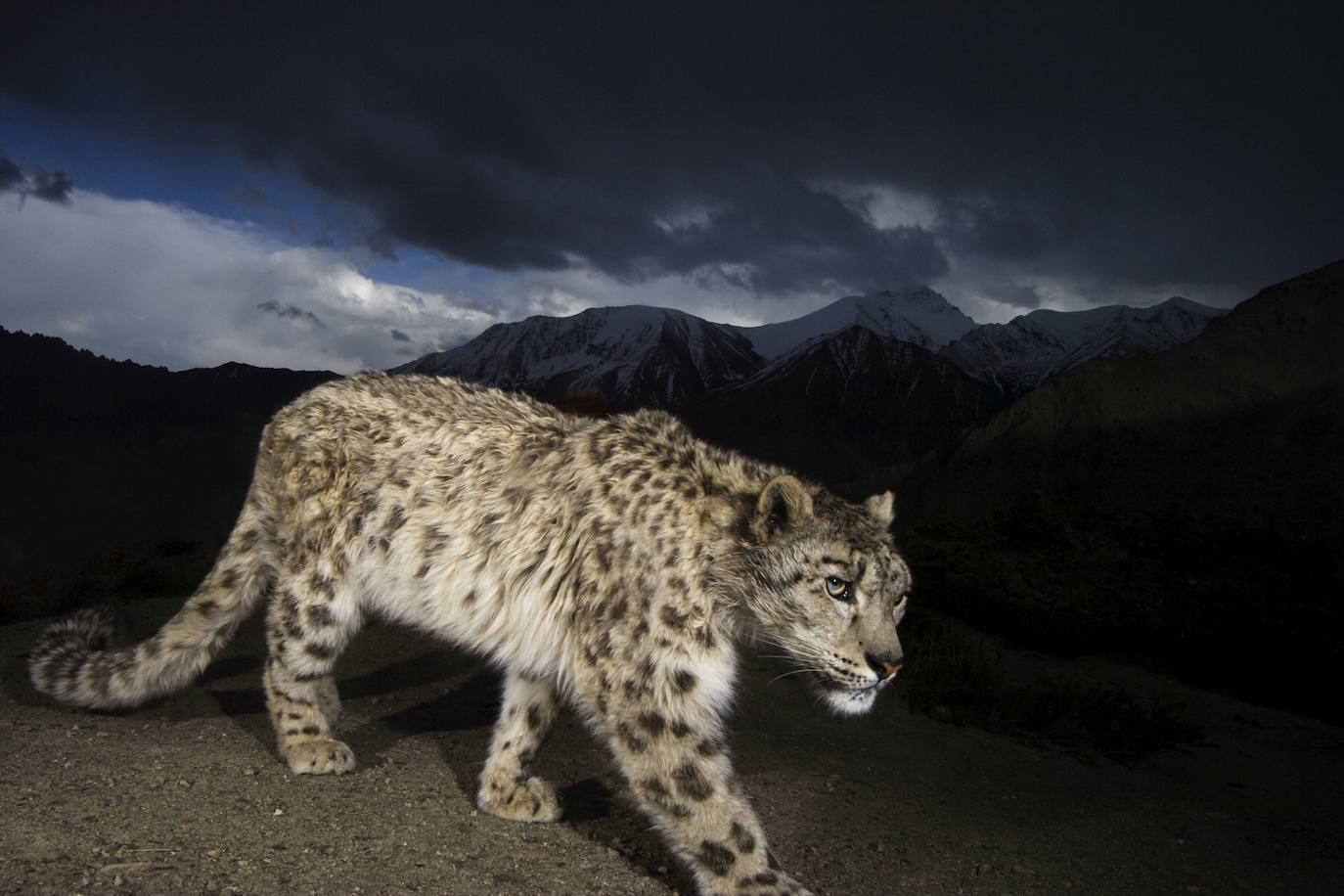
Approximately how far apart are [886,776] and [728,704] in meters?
2.33

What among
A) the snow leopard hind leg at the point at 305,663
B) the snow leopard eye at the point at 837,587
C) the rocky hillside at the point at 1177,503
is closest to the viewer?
the snow leopard eye at the point at 837,587

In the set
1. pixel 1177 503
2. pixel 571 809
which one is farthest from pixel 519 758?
pixel 1177 503

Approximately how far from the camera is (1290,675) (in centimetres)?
893

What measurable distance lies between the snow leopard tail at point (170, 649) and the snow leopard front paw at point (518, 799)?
193 cm

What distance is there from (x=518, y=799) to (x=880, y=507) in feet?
7.83

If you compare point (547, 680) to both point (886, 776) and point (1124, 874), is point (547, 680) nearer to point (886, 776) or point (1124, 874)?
point (886, 776)

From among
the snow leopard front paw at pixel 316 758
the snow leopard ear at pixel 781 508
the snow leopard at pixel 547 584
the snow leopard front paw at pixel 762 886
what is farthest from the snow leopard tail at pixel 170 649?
the snow leopard front paw at pixel 762 886

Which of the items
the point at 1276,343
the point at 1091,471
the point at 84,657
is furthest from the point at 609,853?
the point at 1276,343

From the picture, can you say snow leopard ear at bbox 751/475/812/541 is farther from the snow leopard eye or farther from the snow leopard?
the snow leopard eye

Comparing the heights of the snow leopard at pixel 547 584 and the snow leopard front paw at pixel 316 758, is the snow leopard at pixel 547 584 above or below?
above

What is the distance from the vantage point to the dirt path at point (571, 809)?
3.70 m

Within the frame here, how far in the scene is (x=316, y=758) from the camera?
466cm

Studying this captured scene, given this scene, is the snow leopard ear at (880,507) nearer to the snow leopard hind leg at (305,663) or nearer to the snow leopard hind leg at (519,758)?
the snow leopard hind leg at (519,758)

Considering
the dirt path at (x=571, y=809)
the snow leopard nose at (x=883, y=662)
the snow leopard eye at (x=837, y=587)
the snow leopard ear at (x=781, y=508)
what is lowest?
the dirt path at (x=571, y=809)
